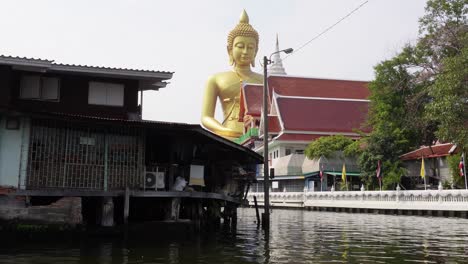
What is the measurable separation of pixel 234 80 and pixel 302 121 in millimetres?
13607

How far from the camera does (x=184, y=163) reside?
62.7 ft

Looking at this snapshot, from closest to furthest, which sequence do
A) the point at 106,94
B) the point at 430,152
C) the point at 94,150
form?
the point at 94,150 < the point at 106,94 < the point at 430,152

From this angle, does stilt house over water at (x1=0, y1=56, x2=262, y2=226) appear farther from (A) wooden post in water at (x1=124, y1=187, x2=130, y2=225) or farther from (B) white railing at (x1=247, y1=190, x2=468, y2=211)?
(B) white railing at (x1=247, y1=190, x2=468, y2=211)

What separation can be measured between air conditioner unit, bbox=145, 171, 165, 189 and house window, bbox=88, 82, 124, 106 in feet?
13.3

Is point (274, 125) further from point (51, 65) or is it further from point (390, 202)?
point (51, 65)

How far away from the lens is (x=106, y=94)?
19.0m

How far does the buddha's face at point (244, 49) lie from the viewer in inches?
2427

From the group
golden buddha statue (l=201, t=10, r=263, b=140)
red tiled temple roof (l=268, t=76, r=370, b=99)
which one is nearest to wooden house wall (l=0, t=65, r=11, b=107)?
red tiled temple roof (l=268, t=76, r=370, b=99)

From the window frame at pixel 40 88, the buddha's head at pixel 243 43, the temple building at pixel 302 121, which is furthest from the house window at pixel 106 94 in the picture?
the buddha's head at pixel 243 43

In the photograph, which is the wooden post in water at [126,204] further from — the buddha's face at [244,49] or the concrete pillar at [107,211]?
the buddha's face at [244,49]

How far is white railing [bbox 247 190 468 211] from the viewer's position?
2786cm

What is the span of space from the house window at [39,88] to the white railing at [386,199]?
2133 cm

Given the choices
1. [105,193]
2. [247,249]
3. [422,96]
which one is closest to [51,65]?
[105,193]

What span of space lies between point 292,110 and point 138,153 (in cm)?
3807
